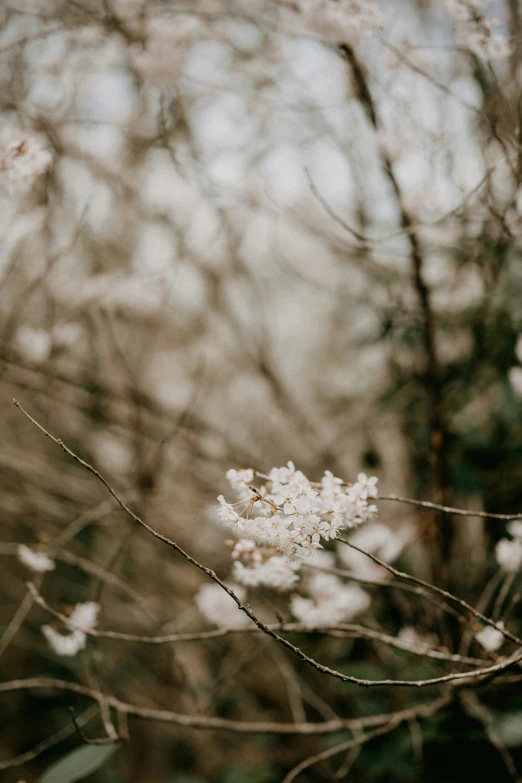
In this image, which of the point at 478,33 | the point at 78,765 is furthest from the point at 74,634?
the point at 478,33

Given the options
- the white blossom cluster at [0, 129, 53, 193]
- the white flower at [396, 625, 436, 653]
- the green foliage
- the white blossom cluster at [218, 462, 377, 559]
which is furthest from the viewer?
the white flower at [396, 625, 436, 653]

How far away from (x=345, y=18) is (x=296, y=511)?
1100 millimetres

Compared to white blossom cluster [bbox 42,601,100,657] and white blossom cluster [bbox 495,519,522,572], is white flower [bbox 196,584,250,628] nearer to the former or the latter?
white blossom cluster [bbox 42,601,100,657]

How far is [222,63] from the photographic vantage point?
7.48 feet

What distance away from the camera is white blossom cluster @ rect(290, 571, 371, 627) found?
139 cm

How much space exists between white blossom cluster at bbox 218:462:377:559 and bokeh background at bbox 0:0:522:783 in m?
0.52

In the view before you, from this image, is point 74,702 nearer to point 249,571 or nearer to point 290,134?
point 249,571

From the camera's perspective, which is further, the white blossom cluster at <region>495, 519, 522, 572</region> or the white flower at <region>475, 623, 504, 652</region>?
the white blossom cluster at <region>495, 519, 522, 572</region>

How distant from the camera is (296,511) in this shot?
2.57 feet

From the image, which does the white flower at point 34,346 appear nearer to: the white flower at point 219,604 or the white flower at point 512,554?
the white flower at point 219,604

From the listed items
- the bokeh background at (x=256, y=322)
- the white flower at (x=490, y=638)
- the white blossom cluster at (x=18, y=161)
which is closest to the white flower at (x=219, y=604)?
the bokeh background at (x=256, y=322)

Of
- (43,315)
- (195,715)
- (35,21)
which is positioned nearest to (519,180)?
(195,715)

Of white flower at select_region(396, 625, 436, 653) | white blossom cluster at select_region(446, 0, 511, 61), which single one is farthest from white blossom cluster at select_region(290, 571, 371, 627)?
white blossom cluster at select_region(446, 0, 511, 61)

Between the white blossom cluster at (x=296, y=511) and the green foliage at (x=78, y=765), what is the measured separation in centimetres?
89
